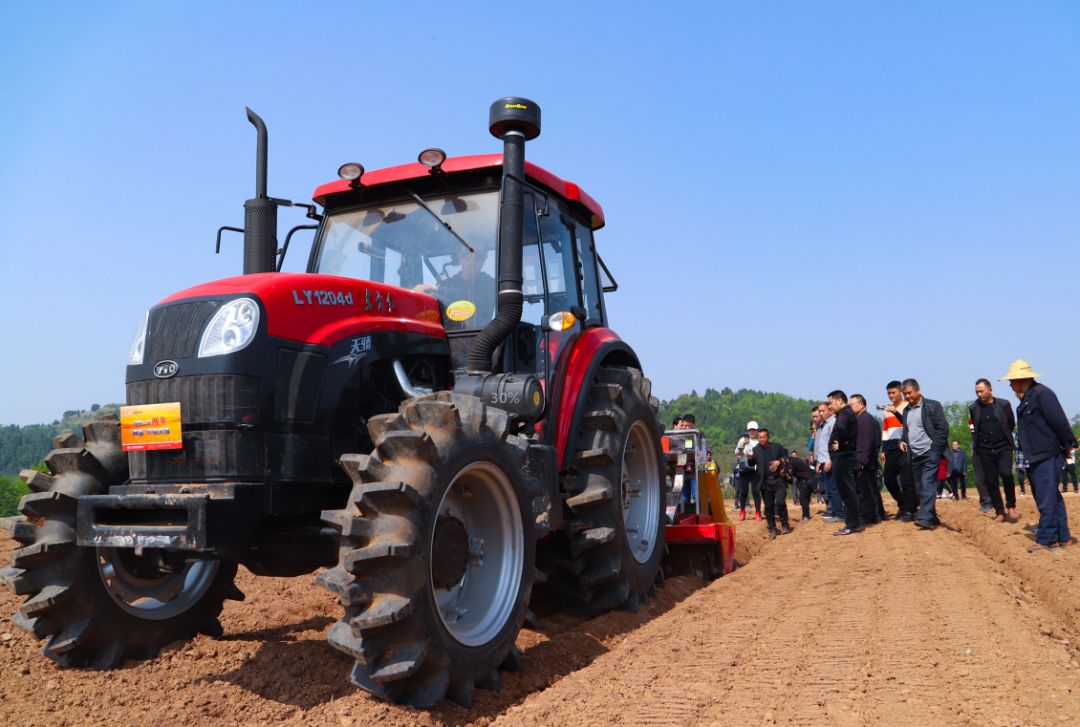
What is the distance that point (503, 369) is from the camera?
206 inches

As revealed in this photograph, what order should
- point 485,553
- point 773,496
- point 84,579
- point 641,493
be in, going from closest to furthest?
point 84,579 → point 485,553 → point 641,493 → point 773,496

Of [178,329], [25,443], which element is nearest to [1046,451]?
[178,329]

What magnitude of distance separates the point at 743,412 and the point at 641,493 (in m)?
112

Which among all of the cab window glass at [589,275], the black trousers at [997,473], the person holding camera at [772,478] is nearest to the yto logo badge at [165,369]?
the cab window glass at [589,275]

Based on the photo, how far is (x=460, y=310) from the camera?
5086 mm

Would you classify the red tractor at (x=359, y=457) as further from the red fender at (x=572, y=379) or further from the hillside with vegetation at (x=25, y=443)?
the hillside with vegetation at (x=25, y=443)

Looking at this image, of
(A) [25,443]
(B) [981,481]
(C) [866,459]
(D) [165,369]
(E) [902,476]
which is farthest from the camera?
(A) [25,443]

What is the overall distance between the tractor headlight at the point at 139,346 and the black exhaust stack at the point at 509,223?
165 centimetres

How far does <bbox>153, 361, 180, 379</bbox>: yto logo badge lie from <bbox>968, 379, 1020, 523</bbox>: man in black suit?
8.81 m

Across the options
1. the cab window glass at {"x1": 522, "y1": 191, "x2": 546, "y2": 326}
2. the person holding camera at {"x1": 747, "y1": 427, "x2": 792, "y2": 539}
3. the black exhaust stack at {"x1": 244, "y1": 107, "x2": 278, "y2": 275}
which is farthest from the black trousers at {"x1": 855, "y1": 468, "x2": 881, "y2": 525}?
the black exhaust stack at {"x1": 244, "y1": 107, "x2": 278, "y2": 275}

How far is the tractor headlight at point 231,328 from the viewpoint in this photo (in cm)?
383

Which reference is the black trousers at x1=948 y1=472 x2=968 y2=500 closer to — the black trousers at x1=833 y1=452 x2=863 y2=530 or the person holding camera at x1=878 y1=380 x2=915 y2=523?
the person holding camera at x1=878 y1=380 x2=915 y2=523

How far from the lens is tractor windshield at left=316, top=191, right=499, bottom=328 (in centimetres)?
512

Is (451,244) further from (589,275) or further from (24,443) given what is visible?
(24,443)
